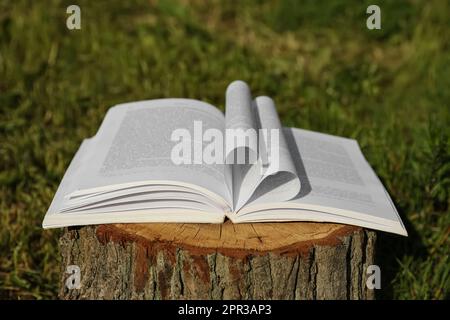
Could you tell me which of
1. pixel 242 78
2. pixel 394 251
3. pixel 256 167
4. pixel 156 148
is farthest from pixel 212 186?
pixel 242 78

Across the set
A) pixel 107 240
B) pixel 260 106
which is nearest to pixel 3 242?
pixel 107 240

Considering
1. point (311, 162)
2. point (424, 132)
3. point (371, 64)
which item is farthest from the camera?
point (371, 64)

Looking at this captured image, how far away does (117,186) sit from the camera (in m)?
2.22

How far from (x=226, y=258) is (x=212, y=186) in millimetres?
237

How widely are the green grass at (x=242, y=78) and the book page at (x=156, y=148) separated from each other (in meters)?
0.69

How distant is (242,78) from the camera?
462cm

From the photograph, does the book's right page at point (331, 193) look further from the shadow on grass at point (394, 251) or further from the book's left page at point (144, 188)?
the shadow on grass at point (394, 251)

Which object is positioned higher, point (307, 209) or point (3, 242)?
point (307, 209)

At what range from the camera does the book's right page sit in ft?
7.48

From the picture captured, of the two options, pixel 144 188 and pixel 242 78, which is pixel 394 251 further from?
pixel 242 78
